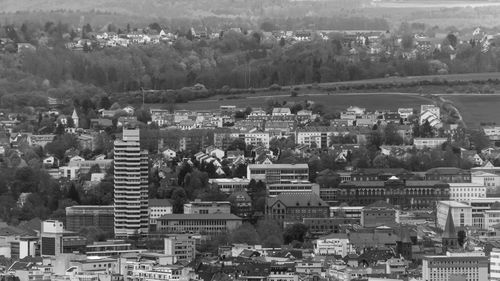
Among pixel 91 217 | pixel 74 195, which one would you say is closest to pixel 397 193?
pixel 74 195

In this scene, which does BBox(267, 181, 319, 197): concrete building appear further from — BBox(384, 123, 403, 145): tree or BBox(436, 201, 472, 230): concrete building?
BBox(384, 123, 403, 145): tree

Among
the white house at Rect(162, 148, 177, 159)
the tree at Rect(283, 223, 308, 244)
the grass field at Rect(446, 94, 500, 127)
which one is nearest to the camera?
the tree at Rect(283, 223, 308, 244)

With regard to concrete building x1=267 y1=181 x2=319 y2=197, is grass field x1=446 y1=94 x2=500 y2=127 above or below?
above

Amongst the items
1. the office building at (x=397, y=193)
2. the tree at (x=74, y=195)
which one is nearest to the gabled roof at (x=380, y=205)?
the office building at (x=397, y=193)

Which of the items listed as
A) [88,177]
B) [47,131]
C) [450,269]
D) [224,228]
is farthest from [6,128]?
[450,269]

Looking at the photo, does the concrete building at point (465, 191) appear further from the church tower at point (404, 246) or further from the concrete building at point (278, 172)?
the church tower at point (404, 246)

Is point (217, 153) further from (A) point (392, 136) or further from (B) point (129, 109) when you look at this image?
(B) point (129, 109)

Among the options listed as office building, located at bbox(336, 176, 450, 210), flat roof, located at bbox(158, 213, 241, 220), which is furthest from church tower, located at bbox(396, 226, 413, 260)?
office building, located at bbox(336, 176, 450, 210)
